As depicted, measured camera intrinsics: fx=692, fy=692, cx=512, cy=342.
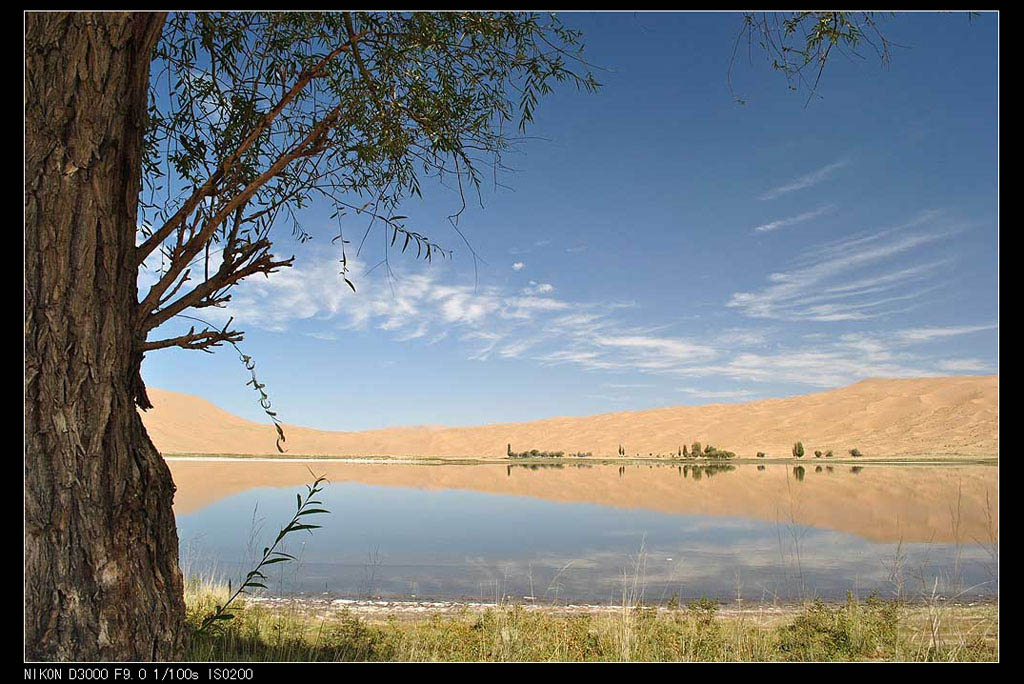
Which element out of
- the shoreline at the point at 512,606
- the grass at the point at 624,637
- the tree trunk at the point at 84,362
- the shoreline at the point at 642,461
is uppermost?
the tree trunk at the point at 84,362

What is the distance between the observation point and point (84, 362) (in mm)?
2061

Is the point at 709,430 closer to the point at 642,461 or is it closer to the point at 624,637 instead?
the point at 642,461

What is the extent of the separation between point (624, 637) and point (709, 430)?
123 feet

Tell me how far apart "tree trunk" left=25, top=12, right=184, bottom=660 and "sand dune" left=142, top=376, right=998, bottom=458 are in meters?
27.8

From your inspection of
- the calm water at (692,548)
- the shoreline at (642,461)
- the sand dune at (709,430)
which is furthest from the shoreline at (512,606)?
the sand dune at (709,430)

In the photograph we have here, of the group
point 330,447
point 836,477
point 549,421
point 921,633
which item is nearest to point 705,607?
point 921,633

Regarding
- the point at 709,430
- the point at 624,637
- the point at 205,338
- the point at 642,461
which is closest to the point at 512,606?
the point at 624,637

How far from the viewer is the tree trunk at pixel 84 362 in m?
2.00

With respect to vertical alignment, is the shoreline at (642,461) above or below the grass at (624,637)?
below

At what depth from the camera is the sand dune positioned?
30.2 m

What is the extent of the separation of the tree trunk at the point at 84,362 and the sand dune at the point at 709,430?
27795 mm

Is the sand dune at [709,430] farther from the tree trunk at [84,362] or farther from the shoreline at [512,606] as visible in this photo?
the tree trunk at [84,362]

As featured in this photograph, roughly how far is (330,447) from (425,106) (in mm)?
36025

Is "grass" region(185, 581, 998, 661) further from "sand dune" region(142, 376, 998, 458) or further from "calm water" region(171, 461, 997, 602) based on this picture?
"sand dune" region(142, 376, 998, 458)
